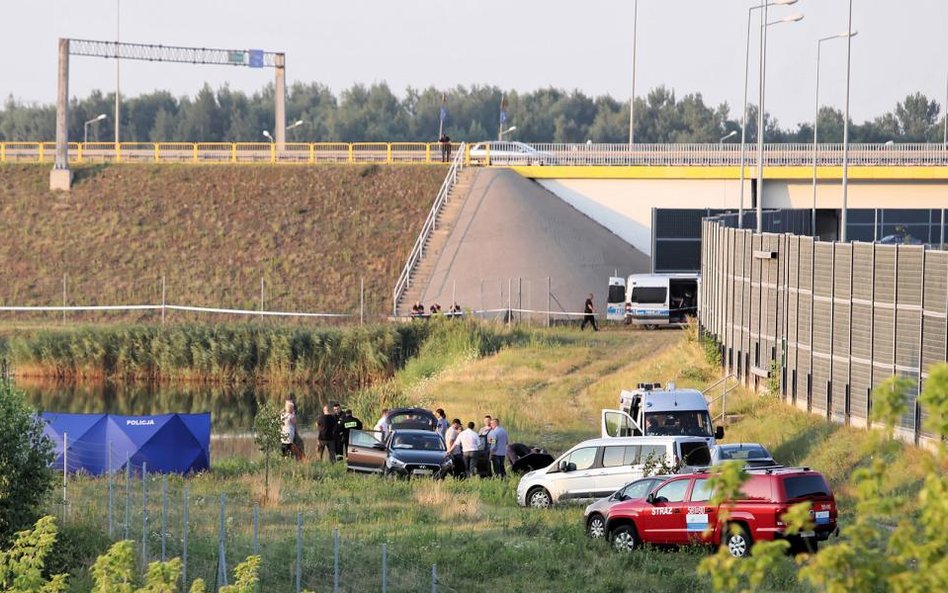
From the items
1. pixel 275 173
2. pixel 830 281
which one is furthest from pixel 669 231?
pixel 830 281

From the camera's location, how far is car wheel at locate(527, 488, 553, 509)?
25766 millimetres

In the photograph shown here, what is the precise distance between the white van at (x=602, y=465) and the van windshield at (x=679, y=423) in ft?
9.71

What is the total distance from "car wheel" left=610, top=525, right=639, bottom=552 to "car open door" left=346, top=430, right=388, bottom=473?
890 cm

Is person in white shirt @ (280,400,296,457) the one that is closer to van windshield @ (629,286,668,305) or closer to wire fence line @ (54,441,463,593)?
wire fence line @ (54,441,463,593)

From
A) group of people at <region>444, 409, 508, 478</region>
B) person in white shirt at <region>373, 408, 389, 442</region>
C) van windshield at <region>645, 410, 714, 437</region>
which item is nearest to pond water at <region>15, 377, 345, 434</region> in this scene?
person in white shirt at <region>373, 408, 389, 442</region>

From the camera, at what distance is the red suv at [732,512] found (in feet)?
64.7

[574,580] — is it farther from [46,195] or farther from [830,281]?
[46,195]

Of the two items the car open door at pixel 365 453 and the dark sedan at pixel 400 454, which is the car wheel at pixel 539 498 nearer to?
the dark sedan at pixel 400 454

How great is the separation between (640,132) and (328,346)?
343 ft

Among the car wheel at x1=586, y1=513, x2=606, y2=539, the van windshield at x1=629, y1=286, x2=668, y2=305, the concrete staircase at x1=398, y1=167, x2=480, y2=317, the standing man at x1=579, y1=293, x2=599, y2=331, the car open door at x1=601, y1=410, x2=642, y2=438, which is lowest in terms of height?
the car wheel at x1=586, y1=513, x2=606, y2=539

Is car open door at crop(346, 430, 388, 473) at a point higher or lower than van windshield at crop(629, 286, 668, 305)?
lower

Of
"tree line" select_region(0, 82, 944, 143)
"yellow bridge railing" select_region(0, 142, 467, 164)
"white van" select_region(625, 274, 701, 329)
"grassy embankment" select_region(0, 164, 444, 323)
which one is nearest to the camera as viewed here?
"white van" select_region(625, 274, 701, 329)

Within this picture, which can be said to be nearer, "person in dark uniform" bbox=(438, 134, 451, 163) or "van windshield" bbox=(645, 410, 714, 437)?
"van windshield" bbox=(645, 410, 714, 437)

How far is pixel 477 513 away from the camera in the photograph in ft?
80.0
